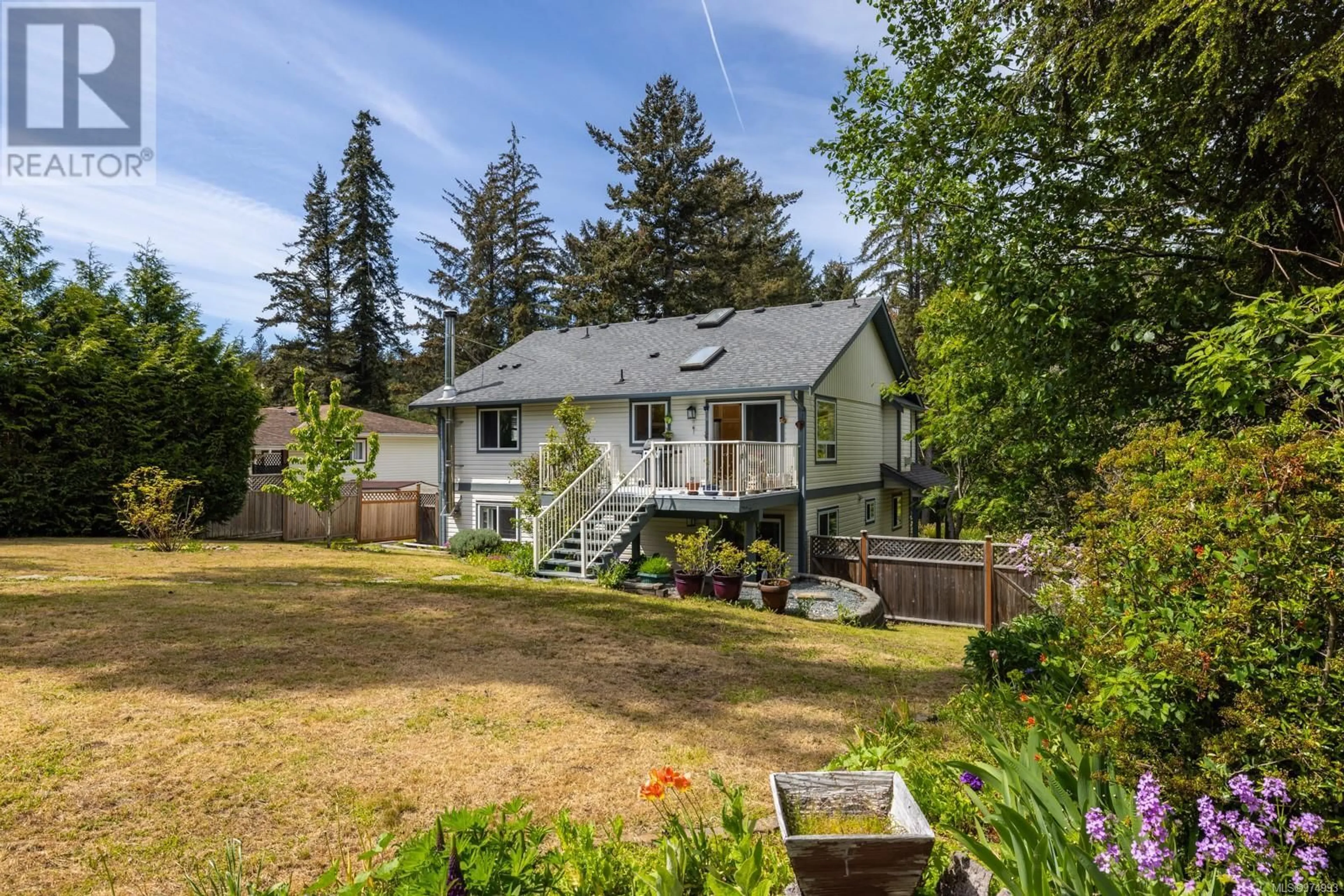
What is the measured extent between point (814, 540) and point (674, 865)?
12.2 m

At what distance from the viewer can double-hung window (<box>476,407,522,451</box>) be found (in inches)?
697

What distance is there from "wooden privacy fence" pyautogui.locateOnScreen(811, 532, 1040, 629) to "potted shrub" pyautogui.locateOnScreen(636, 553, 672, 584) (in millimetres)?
3961

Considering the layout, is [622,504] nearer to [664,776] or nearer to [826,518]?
[826,518]

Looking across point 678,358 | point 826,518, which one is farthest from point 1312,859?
point 678,358

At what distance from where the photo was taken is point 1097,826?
219 cm

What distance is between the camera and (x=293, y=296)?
111 feet

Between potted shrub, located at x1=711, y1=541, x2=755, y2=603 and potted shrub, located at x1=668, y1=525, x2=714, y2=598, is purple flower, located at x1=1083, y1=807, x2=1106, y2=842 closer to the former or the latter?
potted shrub, located at x1=711, y1=541, x2=755, y2=603

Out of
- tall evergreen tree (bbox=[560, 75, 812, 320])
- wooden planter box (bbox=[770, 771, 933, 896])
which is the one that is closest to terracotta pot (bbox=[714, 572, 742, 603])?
wooden planter box (bbox=[770, 771, 933, 896])

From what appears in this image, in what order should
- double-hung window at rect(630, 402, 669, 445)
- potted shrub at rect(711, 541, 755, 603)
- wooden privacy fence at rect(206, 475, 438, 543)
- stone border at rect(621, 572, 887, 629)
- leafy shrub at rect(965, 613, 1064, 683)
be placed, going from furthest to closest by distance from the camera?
wooden privacy fence at rect(206, 475, 438, 543) < double-hung window at rect(630, 402, 669, 445) < potted shrub at rect(711, 541, 755, 603) < stone border at rect(621, 572, 887, 629) < leafy shrub at rect(965, 613, 1064, 683)

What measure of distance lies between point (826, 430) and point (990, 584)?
5228mm

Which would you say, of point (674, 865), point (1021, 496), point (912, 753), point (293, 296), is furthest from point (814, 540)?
point (293, 296)

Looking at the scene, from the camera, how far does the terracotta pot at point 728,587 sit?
11.2 metres

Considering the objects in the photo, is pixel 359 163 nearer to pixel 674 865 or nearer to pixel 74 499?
pixel 74 499

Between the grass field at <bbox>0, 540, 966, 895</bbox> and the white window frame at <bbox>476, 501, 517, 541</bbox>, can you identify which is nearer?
the grass field at <bbox>0, 540, 966, 895</bbox>
